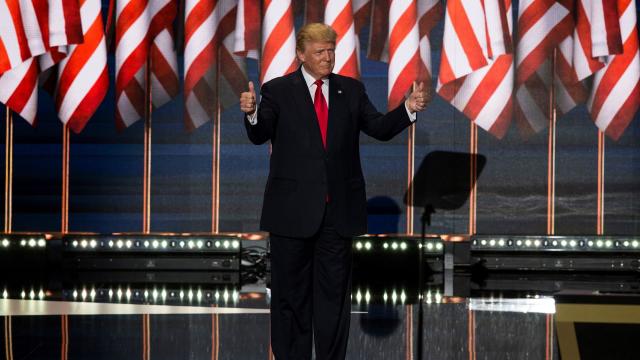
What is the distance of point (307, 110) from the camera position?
11.9 ft

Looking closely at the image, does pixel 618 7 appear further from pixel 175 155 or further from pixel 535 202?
pixel 175 155

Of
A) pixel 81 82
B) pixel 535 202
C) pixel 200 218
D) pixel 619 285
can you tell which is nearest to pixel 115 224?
pixel 200 218

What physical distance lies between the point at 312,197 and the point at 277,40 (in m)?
3.57

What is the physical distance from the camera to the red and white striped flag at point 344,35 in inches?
272

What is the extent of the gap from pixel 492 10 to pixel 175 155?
2.42 m

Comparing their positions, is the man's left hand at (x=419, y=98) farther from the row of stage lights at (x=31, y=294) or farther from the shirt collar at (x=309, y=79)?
the row of stage lights at (x=31, y=294)

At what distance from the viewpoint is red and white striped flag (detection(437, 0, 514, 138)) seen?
6922 millimetres

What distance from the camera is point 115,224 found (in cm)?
738

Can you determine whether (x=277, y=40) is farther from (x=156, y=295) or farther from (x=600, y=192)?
(x=600, y=192)

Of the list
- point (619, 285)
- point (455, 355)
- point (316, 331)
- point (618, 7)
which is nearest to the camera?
point (316, 331)

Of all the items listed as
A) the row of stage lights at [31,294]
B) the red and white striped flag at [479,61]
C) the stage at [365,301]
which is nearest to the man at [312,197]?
the stage at [365,301]

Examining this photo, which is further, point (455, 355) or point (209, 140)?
point (209, 140)

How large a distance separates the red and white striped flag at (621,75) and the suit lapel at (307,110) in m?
3.85

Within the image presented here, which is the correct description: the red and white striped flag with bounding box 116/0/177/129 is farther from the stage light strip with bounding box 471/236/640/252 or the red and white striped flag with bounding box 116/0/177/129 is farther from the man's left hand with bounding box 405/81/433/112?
the man's left hand with bounding box 405/81/433/112
